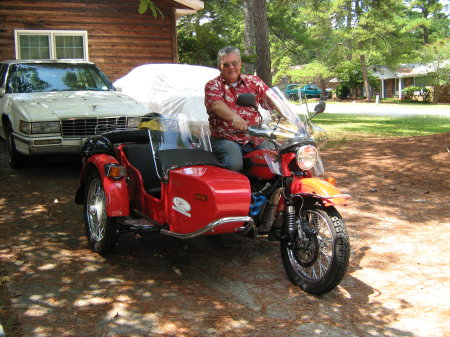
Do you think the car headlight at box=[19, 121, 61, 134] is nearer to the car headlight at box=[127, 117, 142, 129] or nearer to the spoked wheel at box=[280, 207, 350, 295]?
the car headlight at box=[127, 117, 142, 129]

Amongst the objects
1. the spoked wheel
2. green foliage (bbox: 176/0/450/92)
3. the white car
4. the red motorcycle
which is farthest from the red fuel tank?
green foliage (bbox: 176/0/450/92)

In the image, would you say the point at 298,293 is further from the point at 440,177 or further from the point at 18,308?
the point at 440,177

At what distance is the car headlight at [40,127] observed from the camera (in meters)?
7.27

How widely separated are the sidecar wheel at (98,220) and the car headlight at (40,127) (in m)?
2.43

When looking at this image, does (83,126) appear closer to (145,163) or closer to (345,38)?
(145,163)

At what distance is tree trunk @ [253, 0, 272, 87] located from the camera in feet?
47.4

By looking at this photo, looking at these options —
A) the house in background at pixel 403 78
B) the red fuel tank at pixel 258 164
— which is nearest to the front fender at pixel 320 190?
the red fuel tank at pixel 258 164

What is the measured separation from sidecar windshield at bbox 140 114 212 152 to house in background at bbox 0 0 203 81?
32.1 feet

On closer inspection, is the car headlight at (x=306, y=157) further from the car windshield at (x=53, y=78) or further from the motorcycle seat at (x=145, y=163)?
the car windshield at (x=53, y=78)

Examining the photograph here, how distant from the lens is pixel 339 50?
44.2 m

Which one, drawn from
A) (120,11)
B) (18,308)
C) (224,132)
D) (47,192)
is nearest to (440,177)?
(224,132)

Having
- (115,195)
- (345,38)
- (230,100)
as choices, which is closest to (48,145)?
(115,195)

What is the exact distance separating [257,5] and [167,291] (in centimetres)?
1181

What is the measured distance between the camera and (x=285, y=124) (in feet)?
14.3
